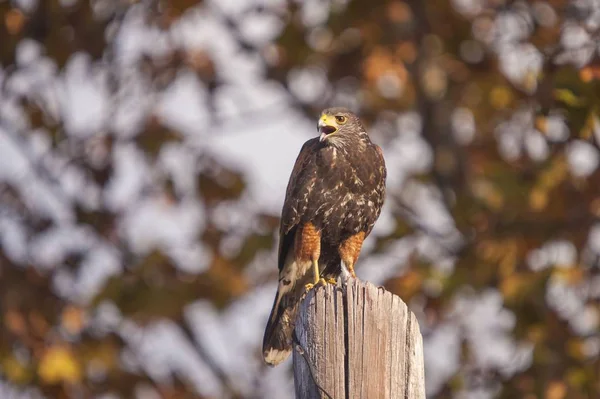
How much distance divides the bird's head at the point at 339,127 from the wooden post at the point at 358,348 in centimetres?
198

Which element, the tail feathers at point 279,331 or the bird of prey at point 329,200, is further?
the bird of prey at point 329,200

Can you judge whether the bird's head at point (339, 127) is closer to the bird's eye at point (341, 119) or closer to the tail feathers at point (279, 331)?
the bird's eye at point (341, 119)

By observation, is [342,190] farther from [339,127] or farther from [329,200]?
[339,127]

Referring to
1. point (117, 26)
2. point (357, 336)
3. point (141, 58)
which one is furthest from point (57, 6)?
point (357, 336)

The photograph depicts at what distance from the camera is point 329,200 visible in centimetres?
507

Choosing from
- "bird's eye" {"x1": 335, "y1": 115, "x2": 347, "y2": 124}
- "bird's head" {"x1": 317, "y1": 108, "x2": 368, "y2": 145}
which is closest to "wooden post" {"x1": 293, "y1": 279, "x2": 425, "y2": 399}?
"bird's head" {"x1": 317, "y1": 108, "x2": 368, "y2": 145}

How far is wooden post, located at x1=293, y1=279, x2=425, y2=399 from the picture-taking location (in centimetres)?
311

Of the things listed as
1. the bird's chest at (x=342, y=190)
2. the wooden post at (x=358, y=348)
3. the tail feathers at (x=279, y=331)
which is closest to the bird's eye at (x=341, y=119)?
the bird's chest at (x=342, y=190)

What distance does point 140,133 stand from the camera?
9.64 m

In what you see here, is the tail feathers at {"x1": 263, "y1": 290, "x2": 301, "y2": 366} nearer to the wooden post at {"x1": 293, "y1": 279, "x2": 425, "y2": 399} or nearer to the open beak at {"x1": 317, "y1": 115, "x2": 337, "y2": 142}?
the open beak at {"x1": 317, "y1": 115, "x2": 337, "y2": 142}

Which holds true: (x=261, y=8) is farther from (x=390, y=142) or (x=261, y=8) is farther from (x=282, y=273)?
(x=282, y=273)

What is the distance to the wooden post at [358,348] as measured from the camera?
3.11 metres

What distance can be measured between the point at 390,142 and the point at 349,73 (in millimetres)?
1611

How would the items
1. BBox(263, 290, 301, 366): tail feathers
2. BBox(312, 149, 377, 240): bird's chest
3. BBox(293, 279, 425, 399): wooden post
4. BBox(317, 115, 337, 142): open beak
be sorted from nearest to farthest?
BBox(293, 279, 425, 399): wooden post, BBox(263, 290, 301, 366): tail feathers, BBox(312, 149, 377, 240): bird's chest, BBox(317, 115, 337, 142): open beak
